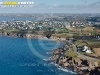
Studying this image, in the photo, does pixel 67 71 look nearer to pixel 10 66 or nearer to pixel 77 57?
pixel 77 57

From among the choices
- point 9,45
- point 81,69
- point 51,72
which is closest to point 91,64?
point 81,69

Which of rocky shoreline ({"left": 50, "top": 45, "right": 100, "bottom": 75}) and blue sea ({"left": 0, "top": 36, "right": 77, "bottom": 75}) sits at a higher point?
rocky shoreline ({"left": 50, "top": 45, "right": 100, "bottom": 75})

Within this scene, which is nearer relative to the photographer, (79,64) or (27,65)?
(79,64)

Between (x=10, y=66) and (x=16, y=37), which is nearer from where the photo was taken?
(x=10, y=66)

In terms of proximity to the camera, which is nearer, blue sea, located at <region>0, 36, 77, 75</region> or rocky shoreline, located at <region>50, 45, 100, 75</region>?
rocky shoreline, located at <region>50, 45, 100, 75</region>

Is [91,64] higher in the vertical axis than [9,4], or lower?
lower

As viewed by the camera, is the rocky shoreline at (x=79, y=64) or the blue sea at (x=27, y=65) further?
the blue sea at (x=27, y=65)

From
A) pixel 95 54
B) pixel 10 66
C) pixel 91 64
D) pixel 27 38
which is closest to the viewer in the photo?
pixel 91 64

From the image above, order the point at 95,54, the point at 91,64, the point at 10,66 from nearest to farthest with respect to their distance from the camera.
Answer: the point at 91,64 < the point at 10,66 < the point at 95,54

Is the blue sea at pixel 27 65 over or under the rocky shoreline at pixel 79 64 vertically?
under

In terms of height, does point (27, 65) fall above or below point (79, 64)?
below
